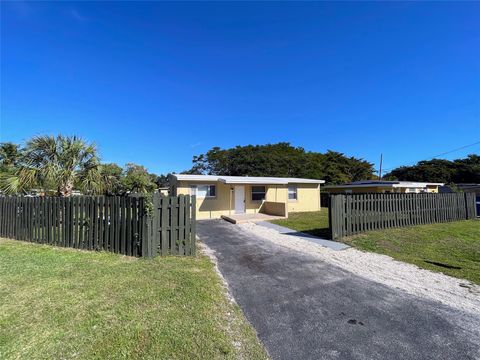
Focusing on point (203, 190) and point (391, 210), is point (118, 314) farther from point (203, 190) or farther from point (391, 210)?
point (203, 190)

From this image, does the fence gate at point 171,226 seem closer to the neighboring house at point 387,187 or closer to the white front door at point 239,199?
the white front door at point 239,199

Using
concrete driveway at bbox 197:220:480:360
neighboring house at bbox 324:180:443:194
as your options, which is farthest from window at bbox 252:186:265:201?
concrete driveway at bbox 197:220:480:360

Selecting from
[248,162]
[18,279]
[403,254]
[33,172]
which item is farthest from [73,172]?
[248,162]

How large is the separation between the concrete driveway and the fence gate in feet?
4.36

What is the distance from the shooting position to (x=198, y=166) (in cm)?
4559

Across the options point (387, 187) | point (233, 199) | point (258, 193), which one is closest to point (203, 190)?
point (233, 199)

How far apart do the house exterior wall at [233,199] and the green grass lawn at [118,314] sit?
410 inches

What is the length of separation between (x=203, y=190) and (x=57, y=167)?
845cm

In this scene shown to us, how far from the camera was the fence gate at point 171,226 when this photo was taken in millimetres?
5930

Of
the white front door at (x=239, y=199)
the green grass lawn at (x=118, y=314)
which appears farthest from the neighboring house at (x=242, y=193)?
the green grass lawn at (x=118, y=314)

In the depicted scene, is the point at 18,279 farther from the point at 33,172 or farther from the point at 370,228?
the point at 370,228

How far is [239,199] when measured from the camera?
56.7 ft

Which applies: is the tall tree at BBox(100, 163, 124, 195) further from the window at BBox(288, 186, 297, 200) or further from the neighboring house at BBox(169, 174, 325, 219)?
the window at BBox(288, 186, 297, 200)

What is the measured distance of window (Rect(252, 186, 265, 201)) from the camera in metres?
18.0
